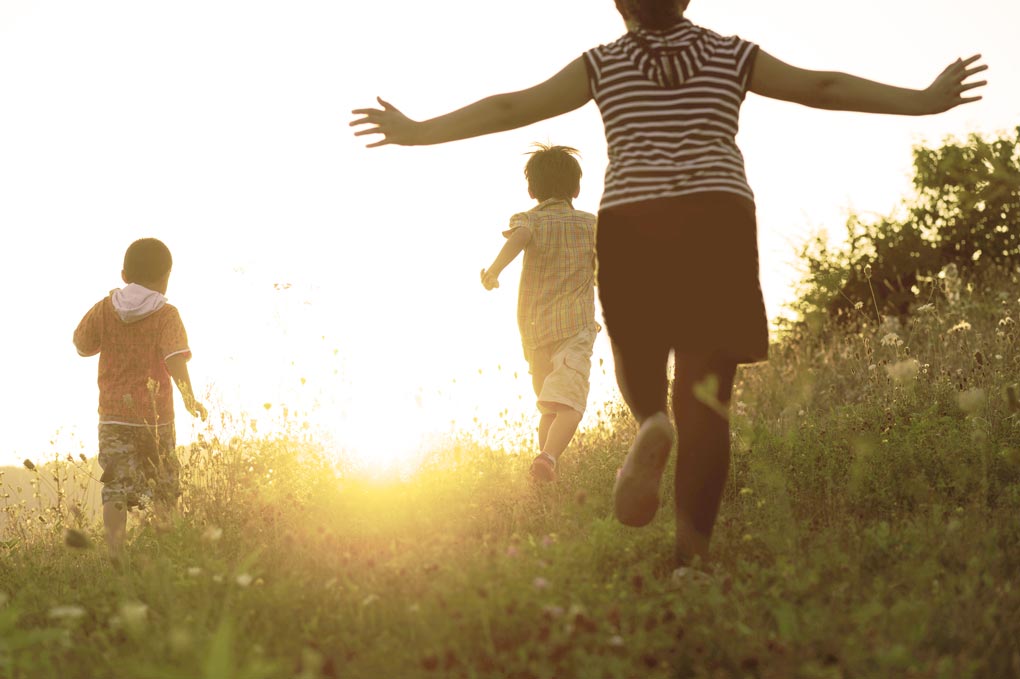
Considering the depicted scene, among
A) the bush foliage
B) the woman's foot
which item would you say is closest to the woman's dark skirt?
the woman's foot

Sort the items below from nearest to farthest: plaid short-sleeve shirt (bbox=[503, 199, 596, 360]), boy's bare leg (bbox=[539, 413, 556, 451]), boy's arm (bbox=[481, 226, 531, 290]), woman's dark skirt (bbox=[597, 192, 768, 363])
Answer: woman's dark skirt (bbox=[597, 192, 768, 363])
boy's arm (bbox=[481, 226, 531, 290])
plaid short-sleeve shirt (bbox=[503, 199, 596, 360])
boy's bare leg (bbox=[539, 413, 556, 451])

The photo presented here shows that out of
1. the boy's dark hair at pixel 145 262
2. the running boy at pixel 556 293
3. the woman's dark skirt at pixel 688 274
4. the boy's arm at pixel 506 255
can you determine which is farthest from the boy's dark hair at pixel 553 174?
the woman's dark skirt at pixel 688 274

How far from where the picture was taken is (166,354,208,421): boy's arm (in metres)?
6.04

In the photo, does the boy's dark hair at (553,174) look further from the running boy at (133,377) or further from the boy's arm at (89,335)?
the boy's arm at (89,335)

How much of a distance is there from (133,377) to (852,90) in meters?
4.44

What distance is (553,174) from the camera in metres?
6.71

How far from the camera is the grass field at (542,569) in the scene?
115 inches

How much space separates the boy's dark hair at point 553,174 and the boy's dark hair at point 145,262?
2361 mm

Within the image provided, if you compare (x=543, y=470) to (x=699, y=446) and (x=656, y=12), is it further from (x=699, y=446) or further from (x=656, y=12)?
→ (x=656, y=12)

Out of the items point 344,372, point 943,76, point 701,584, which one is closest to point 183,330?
point 344,372

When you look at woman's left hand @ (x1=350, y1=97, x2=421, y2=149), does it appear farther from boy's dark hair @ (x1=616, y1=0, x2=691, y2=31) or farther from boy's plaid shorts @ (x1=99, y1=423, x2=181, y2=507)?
boy's plaid shorts @ (x1=99, y1=423, x2=181, y2=507)

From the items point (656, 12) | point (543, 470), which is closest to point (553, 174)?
point (543, 470)

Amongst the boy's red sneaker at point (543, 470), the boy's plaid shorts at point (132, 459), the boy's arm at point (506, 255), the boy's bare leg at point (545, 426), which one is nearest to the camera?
the boy's red sneaker at point (543, 470)

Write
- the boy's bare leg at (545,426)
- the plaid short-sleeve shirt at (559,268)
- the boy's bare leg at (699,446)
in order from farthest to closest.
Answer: the boy's bare leg at (545,426), the plaid short-sleeve shirt at (559,268), the boy's bare leg at (699,446)
